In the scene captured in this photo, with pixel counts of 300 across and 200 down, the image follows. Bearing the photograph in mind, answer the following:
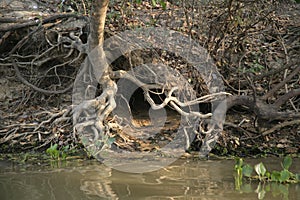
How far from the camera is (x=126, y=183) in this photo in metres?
3.55

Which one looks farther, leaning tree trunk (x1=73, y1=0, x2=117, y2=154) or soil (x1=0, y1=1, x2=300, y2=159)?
soil (x1=0, y1=1, x2=300, y2=159)

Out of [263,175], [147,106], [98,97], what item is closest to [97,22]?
[98,97]

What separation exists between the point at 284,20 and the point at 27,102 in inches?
157

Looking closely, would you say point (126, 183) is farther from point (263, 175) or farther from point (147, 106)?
point (147, 106)

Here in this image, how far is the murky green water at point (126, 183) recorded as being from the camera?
10.7 feet

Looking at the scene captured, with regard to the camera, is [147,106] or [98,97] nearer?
[98,97]

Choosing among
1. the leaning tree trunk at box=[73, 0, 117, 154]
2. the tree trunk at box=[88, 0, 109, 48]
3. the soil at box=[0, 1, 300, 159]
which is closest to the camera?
the tree trunk at box=[88, 0, 109, 48]

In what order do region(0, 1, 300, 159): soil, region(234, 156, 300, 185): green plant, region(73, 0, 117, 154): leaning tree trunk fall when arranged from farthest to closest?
1. region(0, 1, 300, 159): soil
2. region(73, 0, 117, 154): leaning tree trunk
3. region(234, 156, 300, 185): green plant

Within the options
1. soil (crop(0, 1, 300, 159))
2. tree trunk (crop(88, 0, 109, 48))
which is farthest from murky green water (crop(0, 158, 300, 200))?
tree trunk (crop(88, 0, 109, 48))

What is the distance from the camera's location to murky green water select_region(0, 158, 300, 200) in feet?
10.7

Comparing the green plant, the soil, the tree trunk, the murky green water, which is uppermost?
the tree trunk

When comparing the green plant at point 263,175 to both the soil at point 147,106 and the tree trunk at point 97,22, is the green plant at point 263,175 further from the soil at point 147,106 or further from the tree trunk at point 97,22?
the tree trunk at point 97,22

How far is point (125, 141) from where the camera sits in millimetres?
4945

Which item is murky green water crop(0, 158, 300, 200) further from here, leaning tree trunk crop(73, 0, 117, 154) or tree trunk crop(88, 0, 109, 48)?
tree trunk crop(88, 0, 109, 48)
